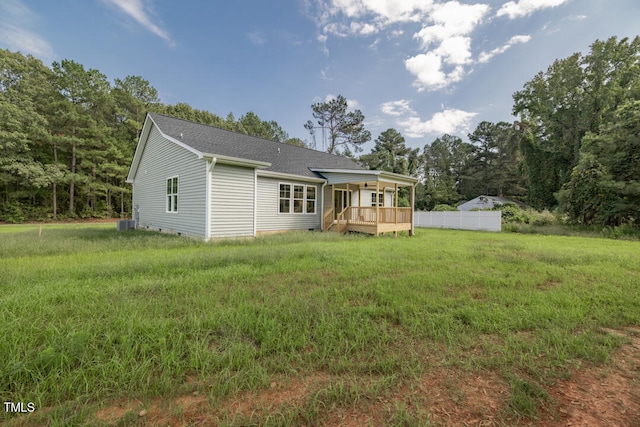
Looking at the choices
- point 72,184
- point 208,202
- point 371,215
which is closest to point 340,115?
point 371,215

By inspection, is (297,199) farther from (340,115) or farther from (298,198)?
(340,115)

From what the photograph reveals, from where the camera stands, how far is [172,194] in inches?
420

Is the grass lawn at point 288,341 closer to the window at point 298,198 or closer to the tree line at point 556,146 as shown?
the window at point 298,198

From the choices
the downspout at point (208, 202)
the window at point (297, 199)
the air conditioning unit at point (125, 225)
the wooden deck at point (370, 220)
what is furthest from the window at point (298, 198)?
the air conditioning unit at point (125, 225)

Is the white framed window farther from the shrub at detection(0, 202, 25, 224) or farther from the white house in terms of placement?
the shrub at detection(0, 202, 25, 224)

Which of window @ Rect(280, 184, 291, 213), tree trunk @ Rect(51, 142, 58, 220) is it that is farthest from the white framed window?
tree trunk @ Rect(51, 142, 58, 220)

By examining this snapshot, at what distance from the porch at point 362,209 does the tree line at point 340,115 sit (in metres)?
10.5

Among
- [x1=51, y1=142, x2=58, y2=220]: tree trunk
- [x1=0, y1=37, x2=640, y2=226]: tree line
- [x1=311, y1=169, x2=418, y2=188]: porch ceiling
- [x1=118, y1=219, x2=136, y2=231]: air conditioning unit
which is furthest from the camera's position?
[x1=51, y1=142, x2=58, y2=220]: tree trunk

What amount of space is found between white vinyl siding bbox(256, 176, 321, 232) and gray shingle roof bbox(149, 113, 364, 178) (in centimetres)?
65

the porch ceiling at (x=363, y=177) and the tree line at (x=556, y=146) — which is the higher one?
the tree line at (x=556, y=146)

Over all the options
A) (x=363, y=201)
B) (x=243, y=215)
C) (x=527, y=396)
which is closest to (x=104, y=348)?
(x=527, y=396)

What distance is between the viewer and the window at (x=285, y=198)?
460 inches

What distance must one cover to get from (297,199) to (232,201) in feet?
11.9

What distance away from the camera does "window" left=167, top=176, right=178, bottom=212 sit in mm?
10500
